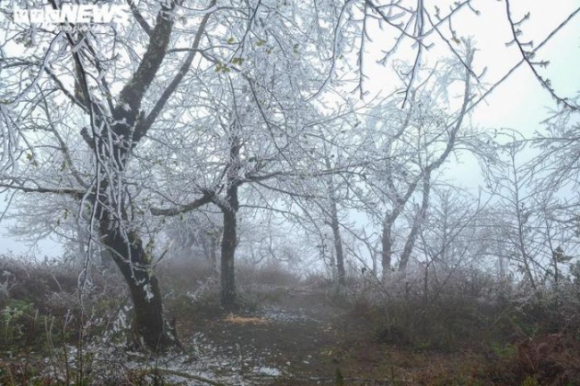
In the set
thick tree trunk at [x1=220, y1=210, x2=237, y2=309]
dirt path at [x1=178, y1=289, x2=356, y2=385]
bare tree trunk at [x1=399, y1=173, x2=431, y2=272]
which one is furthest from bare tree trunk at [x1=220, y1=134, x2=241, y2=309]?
bare tree trunk at [x1=399, y1=173, x2=431, y2=272]

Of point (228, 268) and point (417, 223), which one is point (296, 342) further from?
point (228, 268)

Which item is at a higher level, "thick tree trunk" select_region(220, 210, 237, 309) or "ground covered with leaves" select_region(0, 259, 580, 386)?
"thick tree trunk" select_region(220, 210, 237, 309)

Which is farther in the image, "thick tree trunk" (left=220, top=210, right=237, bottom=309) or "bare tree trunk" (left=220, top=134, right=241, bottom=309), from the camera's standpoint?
"thick tree trunk" (left=220, top=210, right=237, bottom=309)

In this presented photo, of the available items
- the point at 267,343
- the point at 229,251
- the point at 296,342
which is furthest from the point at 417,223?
the point at 229,251

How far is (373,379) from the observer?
5051 mm

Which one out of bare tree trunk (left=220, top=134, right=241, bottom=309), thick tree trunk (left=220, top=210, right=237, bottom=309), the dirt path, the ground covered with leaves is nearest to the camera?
the ground covered with leaves

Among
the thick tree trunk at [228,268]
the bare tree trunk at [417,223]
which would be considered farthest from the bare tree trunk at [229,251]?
the bare tree trunk at [417,223]

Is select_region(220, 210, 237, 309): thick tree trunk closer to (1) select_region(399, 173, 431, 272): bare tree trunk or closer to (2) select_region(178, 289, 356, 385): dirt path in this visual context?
(2) select_region(178, 289, 356, 385): dirt path

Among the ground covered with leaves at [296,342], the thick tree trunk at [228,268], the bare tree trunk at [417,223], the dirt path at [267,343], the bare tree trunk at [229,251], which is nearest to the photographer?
the ground covered with leaves at [296,342]

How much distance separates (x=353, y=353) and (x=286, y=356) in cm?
110

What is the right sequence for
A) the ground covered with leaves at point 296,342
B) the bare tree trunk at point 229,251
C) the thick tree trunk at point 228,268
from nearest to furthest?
the ground covered with leaves at point 296,342 → the bare tree trunk at point 229,251 → the thick tree trunk at point 228,268

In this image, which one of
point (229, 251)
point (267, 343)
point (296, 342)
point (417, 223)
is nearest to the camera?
point (417, 223)

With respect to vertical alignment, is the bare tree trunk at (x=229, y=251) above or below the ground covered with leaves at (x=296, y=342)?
above

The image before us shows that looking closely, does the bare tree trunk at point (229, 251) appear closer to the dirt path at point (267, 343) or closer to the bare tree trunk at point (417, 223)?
the dirt path at point (267, 343)
